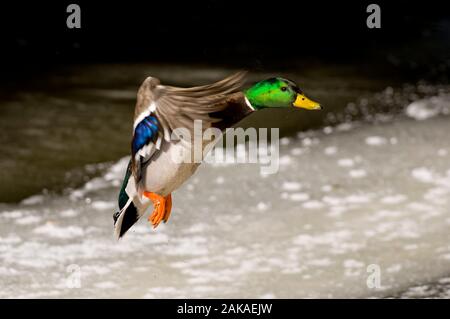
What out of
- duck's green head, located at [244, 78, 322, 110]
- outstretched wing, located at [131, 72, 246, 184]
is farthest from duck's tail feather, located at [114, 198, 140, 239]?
duck's green head, located at [244, 78, 322, 110]

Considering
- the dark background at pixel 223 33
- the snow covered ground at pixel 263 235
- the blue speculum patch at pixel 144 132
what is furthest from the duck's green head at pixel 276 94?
the dark background at pixel 223 33

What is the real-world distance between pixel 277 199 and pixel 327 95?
1.78 metres

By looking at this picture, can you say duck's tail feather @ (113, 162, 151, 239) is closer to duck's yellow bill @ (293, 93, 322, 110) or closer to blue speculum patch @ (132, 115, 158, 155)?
blue speculum patch @ (132, 115, 158, 155)

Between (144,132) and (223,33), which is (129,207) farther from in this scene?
(223,33)

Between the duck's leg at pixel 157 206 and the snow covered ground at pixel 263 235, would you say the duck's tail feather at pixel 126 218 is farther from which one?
the snow covered ground at pixel 263 235

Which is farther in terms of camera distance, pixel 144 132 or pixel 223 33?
pixel 223 33

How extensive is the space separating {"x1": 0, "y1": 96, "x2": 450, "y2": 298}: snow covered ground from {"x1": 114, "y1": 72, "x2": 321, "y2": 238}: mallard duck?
1.62 meters

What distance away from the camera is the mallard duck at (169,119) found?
1.22 metres

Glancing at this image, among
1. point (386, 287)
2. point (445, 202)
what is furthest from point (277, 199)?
point (386, 287)

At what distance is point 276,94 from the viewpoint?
1.35 metres

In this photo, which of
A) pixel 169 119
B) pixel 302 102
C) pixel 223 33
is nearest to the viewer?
pixel 169 119

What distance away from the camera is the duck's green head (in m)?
1.33

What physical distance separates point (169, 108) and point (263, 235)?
7.49 ft

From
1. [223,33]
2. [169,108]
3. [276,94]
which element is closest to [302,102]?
[276,94]
